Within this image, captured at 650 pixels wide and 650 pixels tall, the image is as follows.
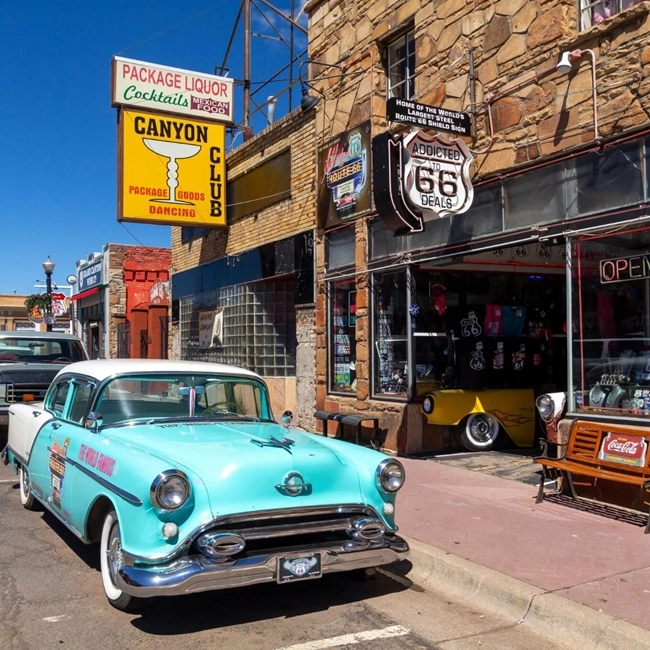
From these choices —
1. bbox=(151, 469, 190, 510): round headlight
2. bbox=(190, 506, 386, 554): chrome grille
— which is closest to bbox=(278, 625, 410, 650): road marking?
bbox=(190, 506, 386, 554): chrome grille

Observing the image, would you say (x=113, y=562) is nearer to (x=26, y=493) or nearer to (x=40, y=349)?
(x=26, y=493)

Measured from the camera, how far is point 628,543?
5.72 metres

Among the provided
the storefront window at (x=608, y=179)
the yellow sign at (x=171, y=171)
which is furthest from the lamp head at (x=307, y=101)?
the storefront window at (x=608, y=179)

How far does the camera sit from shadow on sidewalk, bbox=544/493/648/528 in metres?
6.39

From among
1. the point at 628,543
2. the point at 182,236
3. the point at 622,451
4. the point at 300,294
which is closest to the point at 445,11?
the point at 300,294

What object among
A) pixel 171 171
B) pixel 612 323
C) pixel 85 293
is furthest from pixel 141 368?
pixel 85 293

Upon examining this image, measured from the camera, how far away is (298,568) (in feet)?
13.9

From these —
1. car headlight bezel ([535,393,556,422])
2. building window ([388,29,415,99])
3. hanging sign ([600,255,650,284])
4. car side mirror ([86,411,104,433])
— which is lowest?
car headlight bezel ([535,393,556,422])

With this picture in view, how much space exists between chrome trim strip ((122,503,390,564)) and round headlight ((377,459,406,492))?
223 millimetres

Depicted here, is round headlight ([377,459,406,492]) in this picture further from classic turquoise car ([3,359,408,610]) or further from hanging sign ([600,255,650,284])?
hanging sign ([600,255,650,284])

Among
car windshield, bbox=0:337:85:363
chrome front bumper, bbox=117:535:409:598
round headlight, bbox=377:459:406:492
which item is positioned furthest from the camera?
car windshield, bbox=0:337:85:363

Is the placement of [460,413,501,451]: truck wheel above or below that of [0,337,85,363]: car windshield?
below

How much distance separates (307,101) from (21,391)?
687 centimetres

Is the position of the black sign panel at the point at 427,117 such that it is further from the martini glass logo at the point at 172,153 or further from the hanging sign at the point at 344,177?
the martini glass logo at the point at 172,153
